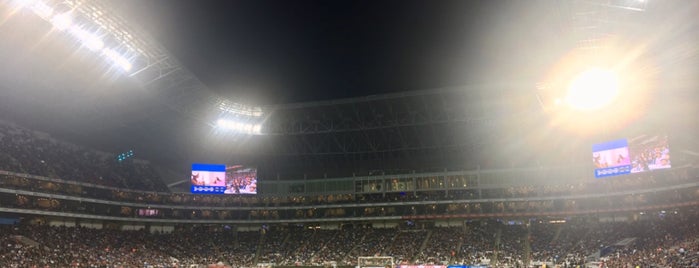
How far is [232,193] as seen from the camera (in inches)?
2781

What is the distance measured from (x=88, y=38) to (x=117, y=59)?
341 cm

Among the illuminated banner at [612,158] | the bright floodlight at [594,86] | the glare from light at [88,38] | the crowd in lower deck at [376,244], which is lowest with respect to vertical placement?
the crowd in lower deck at [376,244]

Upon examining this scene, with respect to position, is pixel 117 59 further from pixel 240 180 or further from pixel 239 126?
pixel 240 180

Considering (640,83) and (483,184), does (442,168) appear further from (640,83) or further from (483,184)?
(640,83)

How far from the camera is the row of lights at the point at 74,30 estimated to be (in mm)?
32219

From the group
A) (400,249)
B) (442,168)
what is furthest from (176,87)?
(442,168)

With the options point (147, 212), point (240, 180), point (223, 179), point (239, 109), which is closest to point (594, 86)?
point (239, 109)

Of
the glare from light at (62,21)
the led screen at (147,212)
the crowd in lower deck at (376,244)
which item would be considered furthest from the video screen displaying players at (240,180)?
the glare from light at (62,21)

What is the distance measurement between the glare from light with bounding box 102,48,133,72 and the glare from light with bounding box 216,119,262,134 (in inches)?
745

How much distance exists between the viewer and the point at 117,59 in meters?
40.5

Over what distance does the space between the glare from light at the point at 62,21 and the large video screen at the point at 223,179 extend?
32.6 m

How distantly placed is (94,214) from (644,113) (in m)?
57.2

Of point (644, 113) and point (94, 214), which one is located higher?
point (644, 113)

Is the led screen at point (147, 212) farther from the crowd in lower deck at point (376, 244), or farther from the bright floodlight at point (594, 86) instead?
the bright floodlight at point (594, 86)
